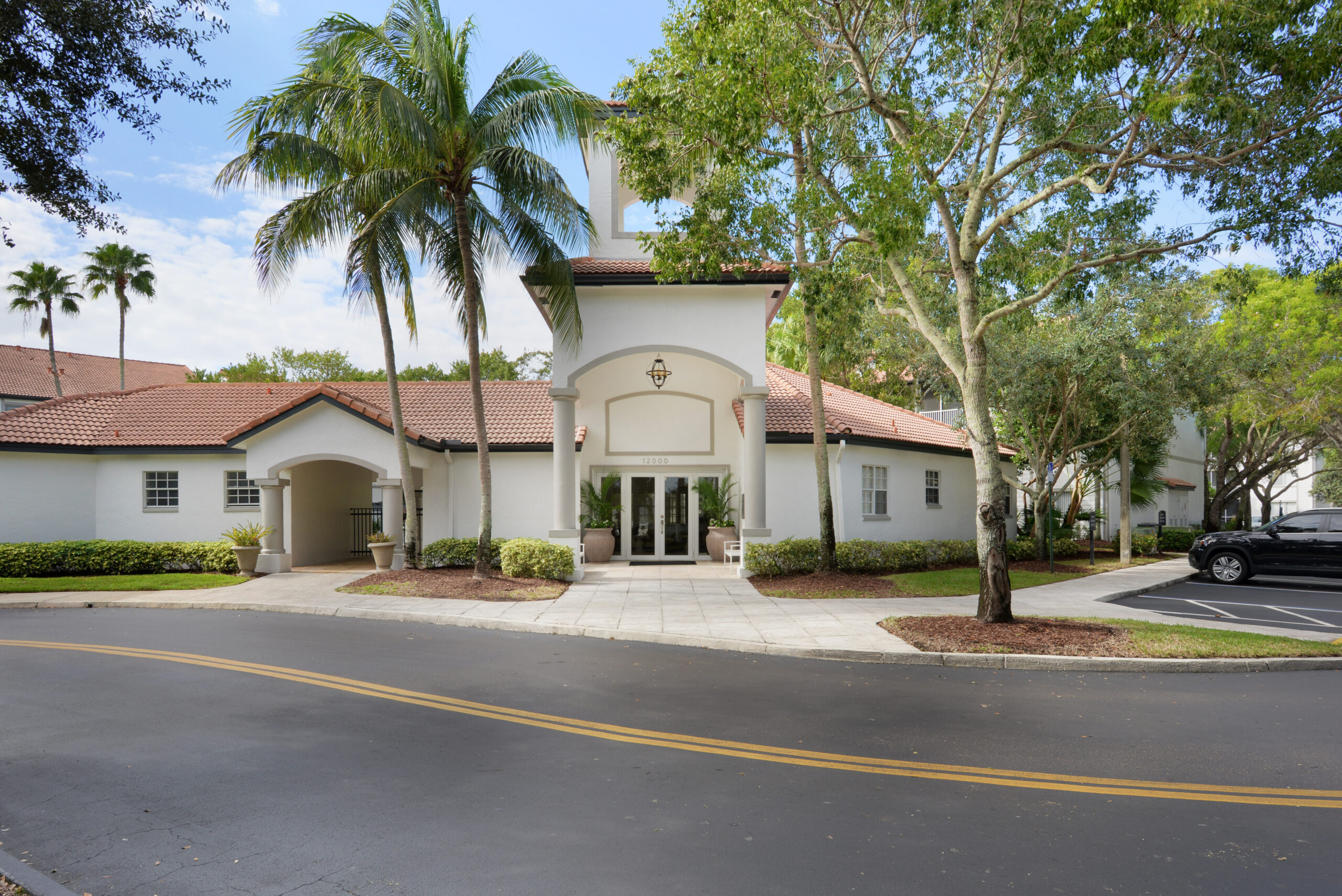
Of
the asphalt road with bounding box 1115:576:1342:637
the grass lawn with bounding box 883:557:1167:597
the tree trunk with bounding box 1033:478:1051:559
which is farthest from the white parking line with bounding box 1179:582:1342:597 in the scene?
the tree trunk with bounding box 1033:478:1051:559

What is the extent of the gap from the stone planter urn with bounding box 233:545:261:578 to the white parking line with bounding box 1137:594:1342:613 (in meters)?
19.6

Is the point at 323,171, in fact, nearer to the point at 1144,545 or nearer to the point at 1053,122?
the point at 1053,122

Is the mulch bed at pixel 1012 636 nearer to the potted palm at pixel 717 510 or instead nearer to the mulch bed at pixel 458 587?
the mulch bed at pixel 458 587

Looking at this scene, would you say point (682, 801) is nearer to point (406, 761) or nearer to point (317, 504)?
point (406, 761)

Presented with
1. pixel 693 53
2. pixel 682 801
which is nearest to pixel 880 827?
pixel 682 801

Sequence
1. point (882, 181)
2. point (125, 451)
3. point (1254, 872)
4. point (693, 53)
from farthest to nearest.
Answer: point (125, 451), point (693, 53), point (882, 181), point (1254, 872)

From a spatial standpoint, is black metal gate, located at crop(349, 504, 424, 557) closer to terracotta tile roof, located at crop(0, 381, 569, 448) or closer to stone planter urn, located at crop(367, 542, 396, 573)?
terracotta tile roof, located at crop(0, 381, 569, 448)

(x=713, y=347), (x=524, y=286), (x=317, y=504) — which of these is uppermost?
(x=524, y=286)

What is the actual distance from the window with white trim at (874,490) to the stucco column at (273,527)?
577 inches

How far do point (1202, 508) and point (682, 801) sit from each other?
40.4 meters

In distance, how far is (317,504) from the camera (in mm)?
22016

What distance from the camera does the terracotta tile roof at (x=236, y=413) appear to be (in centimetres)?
2000

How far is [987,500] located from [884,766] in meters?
6.19

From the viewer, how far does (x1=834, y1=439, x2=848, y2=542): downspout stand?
19500 mm
